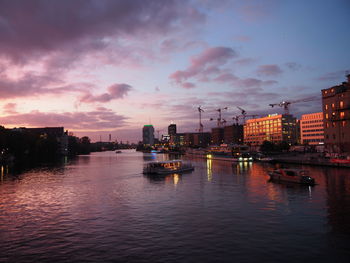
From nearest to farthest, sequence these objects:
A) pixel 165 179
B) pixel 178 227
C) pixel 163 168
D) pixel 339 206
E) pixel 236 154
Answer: pixel 178 227, pixel 339 206, pixel 165 179, pixel 163 168, pixel 236 154

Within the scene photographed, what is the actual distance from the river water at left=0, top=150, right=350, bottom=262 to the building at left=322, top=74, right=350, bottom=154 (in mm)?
81402

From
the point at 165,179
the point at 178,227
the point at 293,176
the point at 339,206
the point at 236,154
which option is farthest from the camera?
the point at 236,154

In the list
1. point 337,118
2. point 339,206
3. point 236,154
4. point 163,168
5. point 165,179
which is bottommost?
point 165,179

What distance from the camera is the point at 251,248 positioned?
24.1m

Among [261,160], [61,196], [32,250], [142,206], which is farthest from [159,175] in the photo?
[261,160]

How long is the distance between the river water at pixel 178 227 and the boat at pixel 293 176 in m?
7.89

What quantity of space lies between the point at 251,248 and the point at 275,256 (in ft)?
7.59

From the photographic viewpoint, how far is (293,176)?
63.0m

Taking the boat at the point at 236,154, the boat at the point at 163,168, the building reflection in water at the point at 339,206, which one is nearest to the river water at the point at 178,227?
the building reflection in water at the point at 339,206

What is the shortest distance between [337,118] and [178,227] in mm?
116200

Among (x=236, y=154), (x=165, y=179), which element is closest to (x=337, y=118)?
(x=236, y=154)

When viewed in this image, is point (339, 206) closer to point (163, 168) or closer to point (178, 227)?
point (178, 227)

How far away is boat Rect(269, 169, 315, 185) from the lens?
59.6 m

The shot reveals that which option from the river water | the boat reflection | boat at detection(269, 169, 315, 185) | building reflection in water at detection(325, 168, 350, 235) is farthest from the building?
the river water
